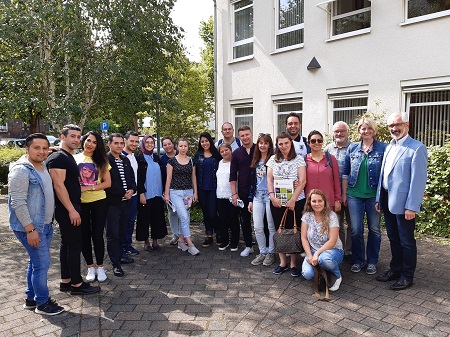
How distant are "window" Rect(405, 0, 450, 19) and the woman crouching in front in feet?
20.0

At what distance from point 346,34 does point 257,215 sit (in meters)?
6.62

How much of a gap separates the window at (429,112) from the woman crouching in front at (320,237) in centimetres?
529

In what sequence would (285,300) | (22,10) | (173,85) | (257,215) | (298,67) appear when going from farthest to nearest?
(298,67) → (173,85) → (22,10) → (257,215) → (285,300)

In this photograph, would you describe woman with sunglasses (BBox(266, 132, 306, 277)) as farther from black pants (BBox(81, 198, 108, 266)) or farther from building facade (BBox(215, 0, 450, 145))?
building facade (BBox(215, 0, 450, 145))

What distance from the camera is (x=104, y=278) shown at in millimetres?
4832

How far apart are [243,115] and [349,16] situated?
192 inches

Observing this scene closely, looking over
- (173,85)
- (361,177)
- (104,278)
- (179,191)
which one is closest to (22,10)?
(173,85)

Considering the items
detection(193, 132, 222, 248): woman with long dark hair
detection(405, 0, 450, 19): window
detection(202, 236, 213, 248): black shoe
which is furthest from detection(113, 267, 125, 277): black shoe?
detection(405, 0, 450, 19): window

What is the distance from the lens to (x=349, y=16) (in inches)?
389

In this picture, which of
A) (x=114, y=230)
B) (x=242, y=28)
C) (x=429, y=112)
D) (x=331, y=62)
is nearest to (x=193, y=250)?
(x=114, y=230)

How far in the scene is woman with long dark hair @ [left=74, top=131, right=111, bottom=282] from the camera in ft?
14.8

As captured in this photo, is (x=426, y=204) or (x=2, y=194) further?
(x=2, y=194)

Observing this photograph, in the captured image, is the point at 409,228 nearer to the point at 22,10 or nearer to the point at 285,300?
the point at 285,300

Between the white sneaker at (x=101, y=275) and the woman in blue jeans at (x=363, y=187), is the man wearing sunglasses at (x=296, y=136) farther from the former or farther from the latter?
the white sneaker at (x=101, y=275)
